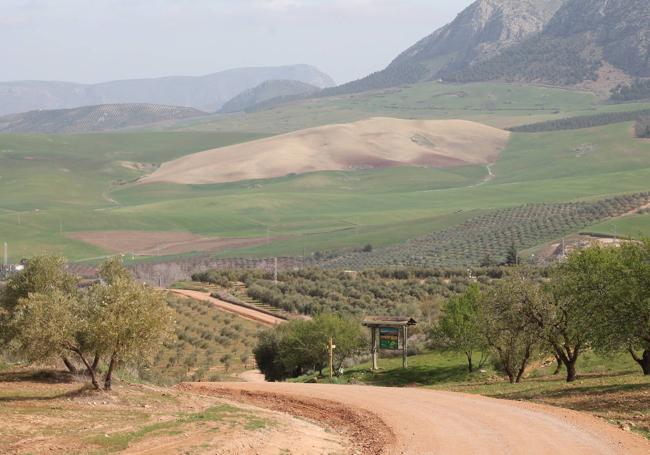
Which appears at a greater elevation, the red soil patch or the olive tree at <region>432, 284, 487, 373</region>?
the olive tree at <region>432, 284, 487, 373</region>

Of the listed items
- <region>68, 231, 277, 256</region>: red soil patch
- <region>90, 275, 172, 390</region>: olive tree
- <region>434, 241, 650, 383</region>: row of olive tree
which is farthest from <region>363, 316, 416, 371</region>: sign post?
<region>68, 231, 277, 256</region>: red soil patch

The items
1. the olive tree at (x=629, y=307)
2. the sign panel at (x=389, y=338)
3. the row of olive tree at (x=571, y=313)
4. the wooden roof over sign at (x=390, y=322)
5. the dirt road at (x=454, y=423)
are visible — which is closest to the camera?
the dirt road at (x=454, y=423)

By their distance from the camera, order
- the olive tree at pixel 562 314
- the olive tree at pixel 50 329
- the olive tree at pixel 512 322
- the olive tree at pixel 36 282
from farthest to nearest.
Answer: the olive tree at pixel 512 322 → the olive tree at pixel 36 282 → the olive tree at pixel 562 314 → the olive tree at pixel 50 329

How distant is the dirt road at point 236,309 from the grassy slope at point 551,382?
60.7ft

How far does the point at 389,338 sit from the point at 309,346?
4679mm

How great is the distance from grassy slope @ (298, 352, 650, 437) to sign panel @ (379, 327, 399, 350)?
3.27 ft

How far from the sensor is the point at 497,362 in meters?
43.7

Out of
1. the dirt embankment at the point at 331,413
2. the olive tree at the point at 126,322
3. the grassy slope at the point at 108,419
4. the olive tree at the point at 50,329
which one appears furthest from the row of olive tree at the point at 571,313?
the olive tree at the point at 50,329

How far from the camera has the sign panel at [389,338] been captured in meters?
47.4

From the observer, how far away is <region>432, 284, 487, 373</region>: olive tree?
44.4m

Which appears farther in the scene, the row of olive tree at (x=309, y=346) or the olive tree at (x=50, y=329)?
the row of olive tree at (x=309, y=346)

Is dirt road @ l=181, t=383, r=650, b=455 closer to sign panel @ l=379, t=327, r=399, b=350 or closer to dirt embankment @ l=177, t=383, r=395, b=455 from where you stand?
dirt embankment @ l=177, t=383, r=395, b=455

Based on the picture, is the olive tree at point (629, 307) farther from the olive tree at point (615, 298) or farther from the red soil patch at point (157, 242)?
the red soil patch at point (157, 242)

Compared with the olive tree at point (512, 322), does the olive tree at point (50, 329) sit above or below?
above
